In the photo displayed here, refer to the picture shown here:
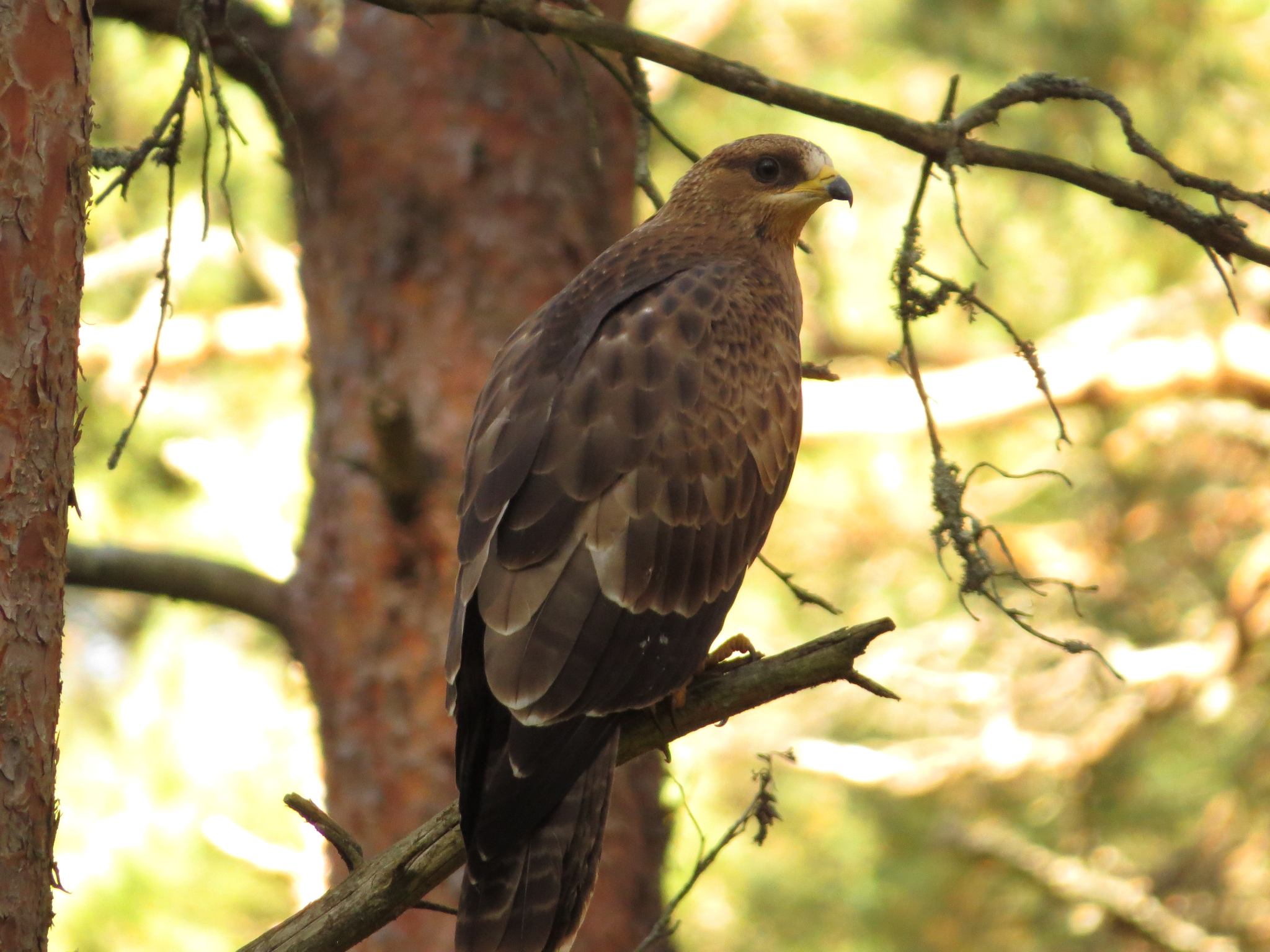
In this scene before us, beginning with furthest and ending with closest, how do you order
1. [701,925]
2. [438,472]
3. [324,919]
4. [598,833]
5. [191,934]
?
[701,925], [191,934], [438,472], [598,833], [324,919]

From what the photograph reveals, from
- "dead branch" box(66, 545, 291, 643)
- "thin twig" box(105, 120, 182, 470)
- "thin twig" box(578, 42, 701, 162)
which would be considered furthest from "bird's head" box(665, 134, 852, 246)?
"dead branch" box(66, 545, 291, 643)

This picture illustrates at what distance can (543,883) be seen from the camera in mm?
2596

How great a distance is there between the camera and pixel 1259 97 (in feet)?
29.2

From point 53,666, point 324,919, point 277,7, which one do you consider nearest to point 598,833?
point 324,919

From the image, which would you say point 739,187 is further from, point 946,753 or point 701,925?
point 701,925

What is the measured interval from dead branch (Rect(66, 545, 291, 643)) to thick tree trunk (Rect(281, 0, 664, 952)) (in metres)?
0.10

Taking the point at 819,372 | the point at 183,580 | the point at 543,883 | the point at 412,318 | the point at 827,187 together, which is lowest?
the point at 543,883

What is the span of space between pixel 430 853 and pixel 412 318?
262 cm

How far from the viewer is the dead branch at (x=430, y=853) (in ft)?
7.06

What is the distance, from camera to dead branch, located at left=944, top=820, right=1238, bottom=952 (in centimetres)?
721

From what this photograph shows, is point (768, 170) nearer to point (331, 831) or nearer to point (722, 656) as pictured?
point (722, 656)

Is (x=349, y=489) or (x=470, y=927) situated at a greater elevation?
(x=349, y=489)

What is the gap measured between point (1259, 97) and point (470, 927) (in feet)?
27.3

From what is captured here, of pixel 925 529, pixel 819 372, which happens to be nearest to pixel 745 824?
pixel 819 372
